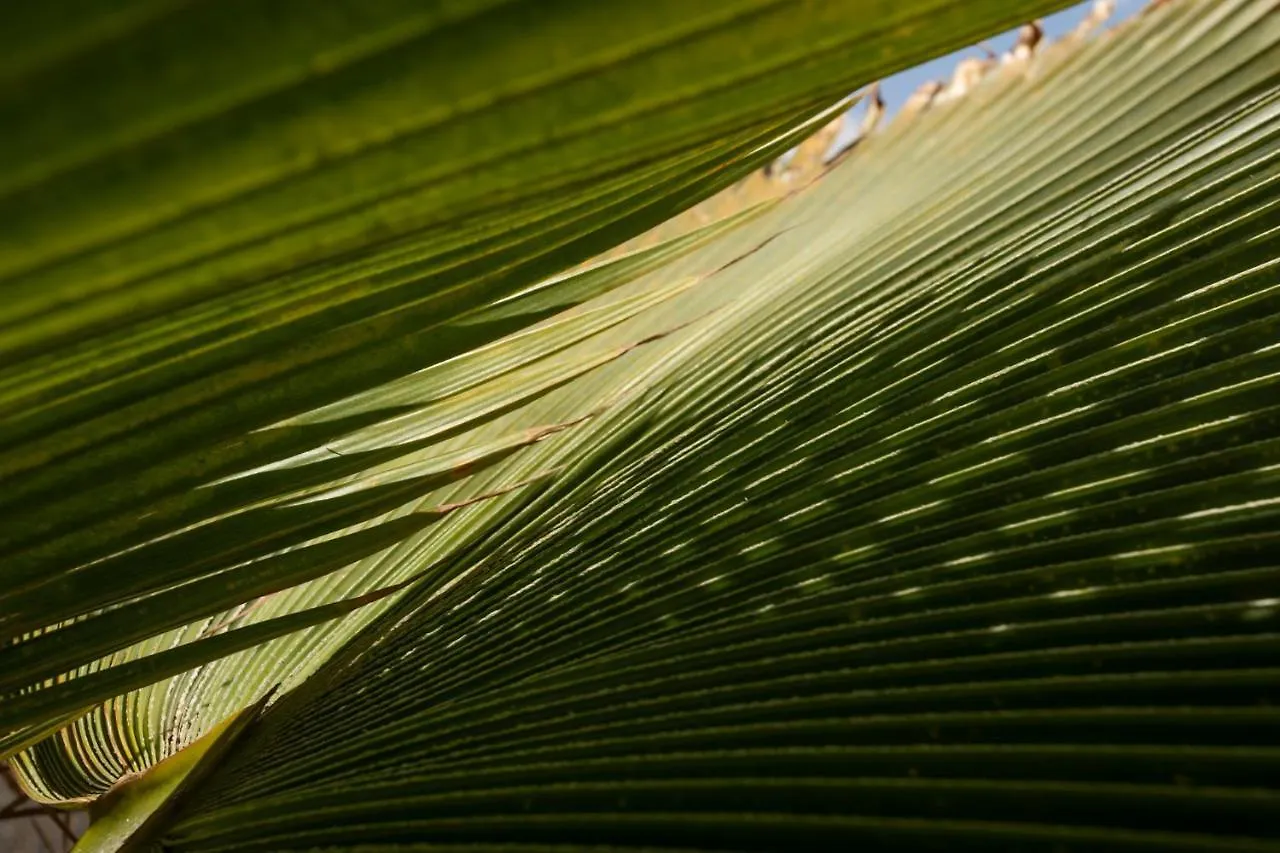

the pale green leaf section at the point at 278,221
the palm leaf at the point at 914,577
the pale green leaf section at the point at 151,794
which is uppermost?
the pale green leaf section at the point at 278,221

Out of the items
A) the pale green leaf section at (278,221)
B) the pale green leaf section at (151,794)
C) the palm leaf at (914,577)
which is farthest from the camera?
the pale green leaf section at (151,794)

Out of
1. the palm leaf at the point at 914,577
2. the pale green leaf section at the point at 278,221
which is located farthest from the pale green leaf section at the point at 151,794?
the pale green leaf section at the point at 278,221

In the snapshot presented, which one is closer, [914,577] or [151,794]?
[914,577]

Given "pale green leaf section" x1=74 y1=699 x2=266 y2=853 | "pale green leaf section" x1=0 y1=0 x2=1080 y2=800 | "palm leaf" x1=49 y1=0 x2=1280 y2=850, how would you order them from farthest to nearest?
1. "pale green leaf section" x1=74 y1=699 x2=266 y2=853
2. "palm leaf" x1=49 y1=0 x2=1280 y2=850
3. "pale green leaf section" x1=0 y1=0 x2=1080 y2=800

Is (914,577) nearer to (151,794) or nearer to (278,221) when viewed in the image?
(278,221)

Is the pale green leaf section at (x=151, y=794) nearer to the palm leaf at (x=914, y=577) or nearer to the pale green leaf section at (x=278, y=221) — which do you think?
the palm leaf at (x=914, y=577)

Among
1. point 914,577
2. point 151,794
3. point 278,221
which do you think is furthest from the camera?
point 151,794

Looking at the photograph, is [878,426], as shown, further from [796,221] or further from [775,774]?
[796,221]

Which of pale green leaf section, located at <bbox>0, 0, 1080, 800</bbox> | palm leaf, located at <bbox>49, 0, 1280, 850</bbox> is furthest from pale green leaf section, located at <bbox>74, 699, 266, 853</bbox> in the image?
pale green leaf section, located at <bbox>0, 0, 1080, 800</bbox>

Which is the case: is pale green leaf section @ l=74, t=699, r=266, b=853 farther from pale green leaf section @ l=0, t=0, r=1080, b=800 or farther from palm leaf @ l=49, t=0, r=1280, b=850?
pale green leaf section @ l=0, t=0, r=1080, b=800

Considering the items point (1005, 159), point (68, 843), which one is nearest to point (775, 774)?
point (1005, 159)

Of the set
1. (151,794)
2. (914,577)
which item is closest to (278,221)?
(914,577)
